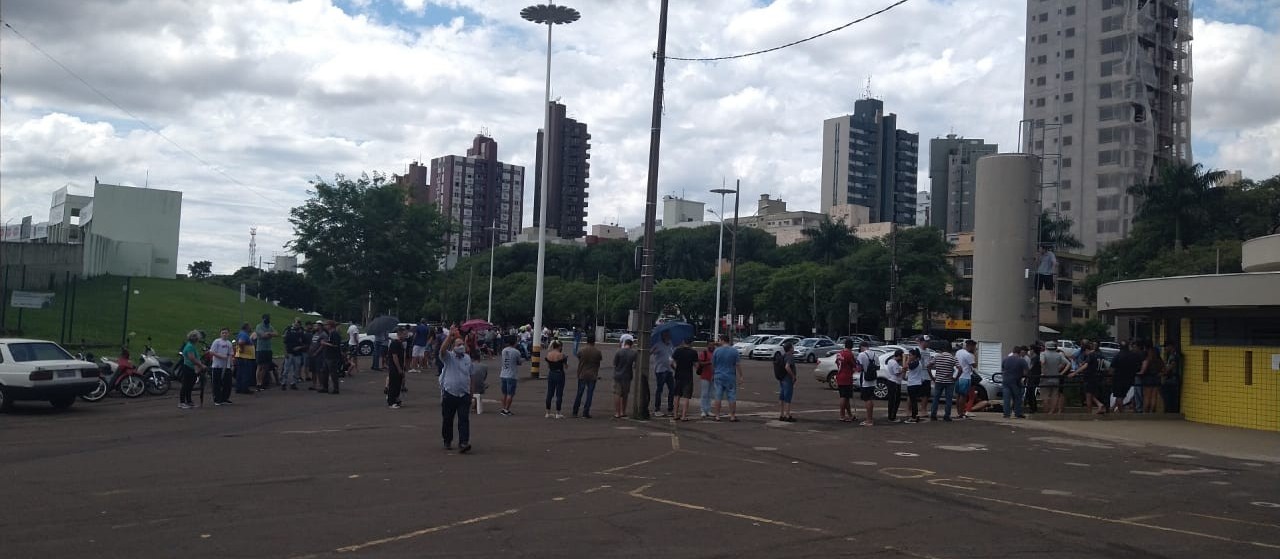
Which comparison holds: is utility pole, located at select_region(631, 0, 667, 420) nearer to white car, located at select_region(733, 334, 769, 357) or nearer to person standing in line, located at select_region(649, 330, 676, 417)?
person standing in line, located at select_region(649, 330, 676, 417)

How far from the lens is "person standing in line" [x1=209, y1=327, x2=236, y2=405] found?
2052 centimetres

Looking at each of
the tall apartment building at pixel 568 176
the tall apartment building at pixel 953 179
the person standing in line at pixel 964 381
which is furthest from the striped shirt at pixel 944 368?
the tall apartment building at pixel 568 176

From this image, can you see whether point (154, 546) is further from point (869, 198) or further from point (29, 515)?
point (869, 198)

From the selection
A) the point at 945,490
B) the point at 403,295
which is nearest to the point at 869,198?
the point at 403,295

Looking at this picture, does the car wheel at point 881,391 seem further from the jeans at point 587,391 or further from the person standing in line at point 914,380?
the jeans at point 587,391

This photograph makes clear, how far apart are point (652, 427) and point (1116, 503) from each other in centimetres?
905

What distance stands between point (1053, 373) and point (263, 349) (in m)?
18.8

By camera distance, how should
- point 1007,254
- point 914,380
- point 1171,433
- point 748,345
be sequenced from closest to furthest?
point 1171,433 < point 914,380 < point 1007,254 < point 748,345

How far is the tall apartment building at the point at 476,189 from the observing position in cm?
17838

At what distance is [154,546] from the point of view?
7867 millimetres

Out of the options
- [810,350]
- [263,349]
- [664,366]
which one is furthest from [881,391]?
[810,350]

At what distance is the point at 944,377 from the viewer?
67.3 ft

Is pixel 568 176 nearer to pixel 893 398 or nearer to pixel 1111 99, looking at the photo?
pixel 1111 99

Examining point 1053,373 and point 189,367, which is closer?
point 189,367
